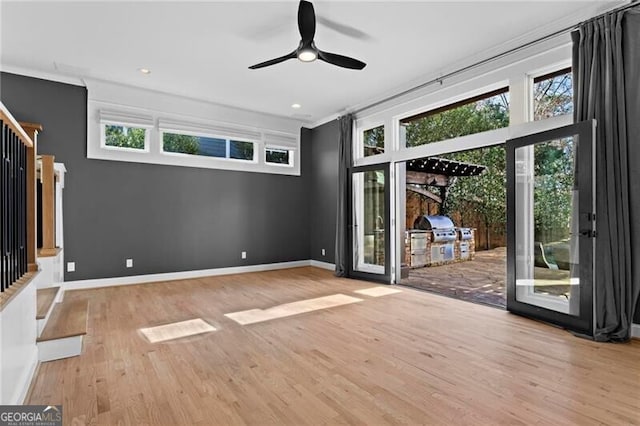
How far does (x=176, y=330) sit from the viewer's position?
129 inches

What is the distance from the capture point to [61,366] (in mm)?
2479

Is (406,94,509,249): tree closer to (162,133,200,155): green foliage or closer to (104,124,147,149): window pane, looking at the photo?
(162,133,200,155): green foliage

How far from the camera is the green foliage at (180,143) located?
5.79m

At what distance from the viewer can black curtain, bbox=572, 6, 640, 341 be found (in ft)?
9.60

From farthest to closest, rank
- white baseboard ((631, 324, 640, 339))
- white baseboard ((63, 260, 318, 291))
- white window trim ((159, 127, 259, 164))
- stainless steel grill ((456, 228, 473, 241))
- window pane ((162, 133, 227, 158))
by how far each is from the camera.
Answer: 1. stainless steel grill ((456, 228, 473, 241))
2. window pane ((162, 133, 227, 158))
3. white window trim ((159, 127, 259, 164))
4. white baseboard ((63, 260, 318, 291))
5. white baseboard ((631, 324, 640, 339))

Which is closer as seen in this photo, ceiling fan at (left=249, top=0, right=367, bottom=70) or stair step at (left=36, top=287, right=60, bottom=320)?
stair step at (left=36, top=287, right=60, bottom=320)

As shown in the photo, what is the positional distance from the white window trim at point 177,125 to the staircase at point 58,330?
2672 millimetres

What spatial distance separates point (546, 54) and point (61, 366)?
5136 mm

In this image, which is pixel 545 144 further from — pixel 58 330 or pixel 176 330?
Answer: pixel 58 330

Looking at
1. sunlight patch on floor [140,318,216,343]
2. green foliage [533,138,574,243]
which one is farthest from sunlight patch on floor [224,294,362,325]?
green foliage [533,138,574,243]

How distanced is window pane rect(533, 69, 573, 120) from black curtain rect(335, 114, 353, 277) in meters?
2.95

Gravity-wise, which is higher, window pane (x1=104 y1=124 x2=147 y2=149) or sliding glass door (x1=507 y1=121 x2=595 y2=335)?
window pane (x1=104 y1=124 x2=147 y2=149)

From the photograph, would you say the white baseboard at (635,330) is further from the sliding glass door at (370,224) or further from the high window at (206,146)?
the high window at (206,146)

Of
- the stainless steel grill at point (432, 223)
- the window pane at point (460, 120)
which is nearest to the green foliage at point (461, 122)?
the window pane at point (460, 120)
